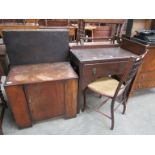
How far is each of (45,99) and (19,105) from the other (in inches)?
10.1

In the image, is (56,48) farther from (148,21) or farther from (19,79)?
(148,21)

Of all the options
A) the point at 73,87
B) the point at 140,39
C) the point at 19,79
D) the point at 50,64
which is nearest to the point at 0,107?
the point at 19,79

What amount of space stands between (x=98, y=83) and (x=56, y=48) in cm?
66

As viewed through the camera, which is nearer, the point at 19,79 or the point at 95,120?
the point at 19,79

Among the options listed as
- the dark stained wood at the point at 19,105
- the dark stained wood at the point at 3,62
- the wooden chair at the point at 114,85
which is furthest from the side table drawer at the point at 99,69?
the dark stained wood at the point at 3,62

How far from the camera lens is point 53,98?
1.48m

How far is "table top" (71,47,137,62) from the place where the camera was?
151 cm

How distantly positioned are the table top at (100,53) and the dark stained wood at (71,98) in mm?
278

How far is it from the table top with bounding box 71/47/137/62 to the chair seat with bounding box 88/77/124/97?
0.32 metres

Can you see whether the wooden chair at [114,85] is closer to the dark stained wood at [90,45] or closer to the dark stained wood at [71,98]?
the dark stained wood at [71,98]

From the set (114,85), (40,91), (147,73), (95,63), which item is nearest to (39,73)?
(40,91)

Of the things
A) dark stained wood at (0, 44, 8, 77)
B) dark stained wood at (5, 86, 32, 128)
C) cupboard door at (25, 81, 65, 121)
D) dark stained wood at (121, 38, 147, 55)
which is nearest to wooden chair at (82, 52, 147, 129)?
dark stained wood at (121, 38, 147, 55)

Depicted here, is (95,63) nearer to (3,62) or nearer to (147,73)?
(147,73)

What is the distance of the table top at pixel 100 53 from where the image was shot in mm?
1511
